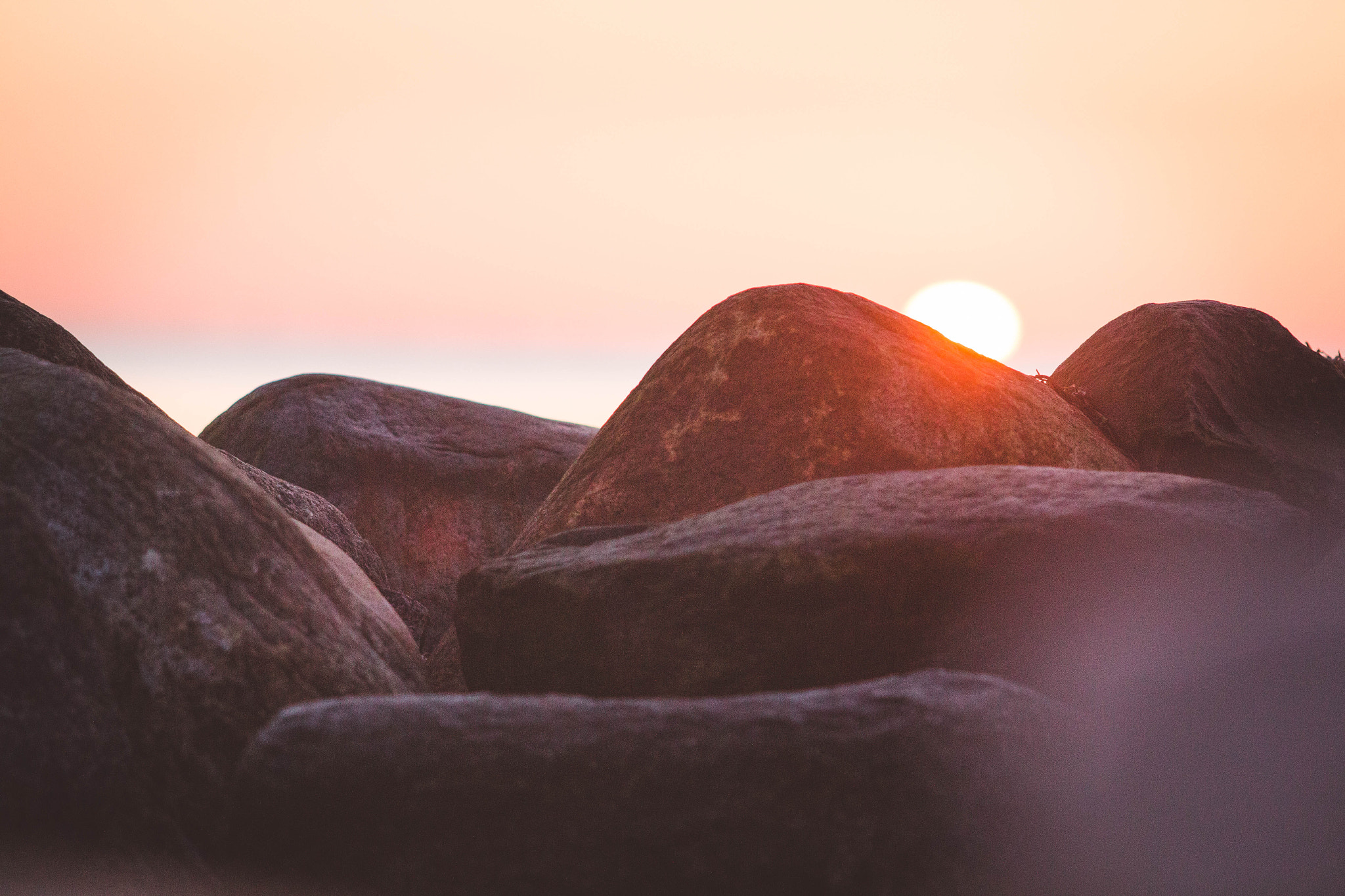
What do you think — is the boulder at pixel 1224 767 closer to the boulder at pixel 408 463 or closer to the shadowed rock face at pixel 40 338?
the shadowed rock face at pixel 40 338

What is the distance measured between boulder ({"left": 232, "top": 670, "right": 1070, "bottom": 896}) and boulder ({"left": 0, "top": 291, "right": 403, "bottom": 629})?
178cm

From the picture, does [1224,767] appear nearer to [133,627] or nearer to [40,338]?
[133,627]

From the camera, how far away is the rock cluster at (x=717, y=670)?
7.17 feet

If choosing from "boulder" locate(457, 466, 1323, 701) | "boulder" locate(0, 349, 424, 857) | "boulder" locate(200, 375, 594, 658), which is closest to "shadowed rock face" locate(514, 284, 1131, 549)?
"boulder" locate(457, 466, 1323, 701)

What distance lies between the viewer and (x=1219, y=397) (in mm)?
5164

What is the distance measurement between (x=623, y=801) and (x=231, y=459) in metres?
3.00

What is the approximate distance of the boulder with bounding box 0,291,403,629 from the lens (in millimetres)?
4148

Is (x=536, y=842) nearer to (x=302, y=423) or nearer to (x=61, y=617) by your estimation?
(x=61, y=617)

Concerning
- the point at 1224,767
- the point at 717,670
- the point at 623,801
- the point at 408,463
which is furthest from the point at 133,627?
the point at 408,463

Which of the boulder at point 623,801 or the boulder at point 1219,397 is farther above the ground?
the boulder at point 1219,397

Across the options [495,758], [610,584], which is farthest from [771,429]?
[495,758]

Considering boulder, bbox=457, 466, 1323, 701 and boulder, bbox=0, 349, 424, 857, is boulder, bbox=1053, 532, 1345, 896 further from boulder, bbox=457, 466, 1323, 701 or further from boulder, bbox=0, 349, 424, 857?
boulder, bbox=0, 349, 424, 857

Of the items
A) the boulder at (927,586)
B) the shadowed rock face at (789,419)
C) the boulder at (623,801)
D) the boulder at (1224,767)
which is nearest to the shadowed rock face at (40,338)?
the shadowed rock face at (789,419)

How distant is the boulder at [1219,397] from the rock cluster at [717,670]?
0.12 metres
